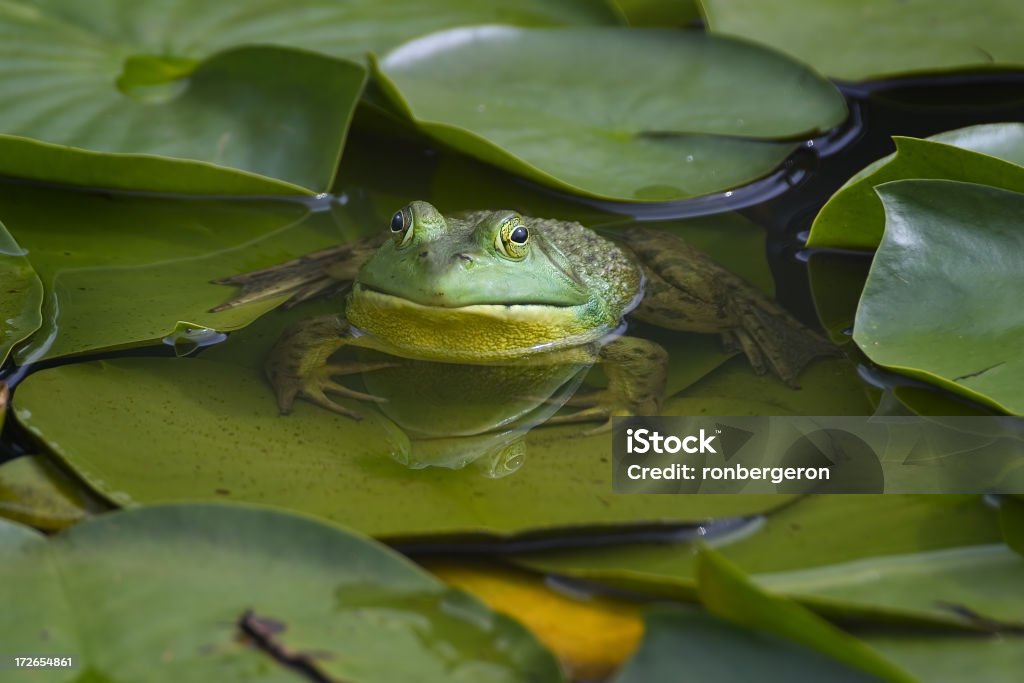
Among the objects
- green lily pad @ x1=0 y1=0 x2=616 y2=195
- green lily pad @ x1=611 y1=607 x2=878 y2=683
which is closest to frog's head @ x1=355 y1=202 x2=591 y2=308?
green lily pad @ x1=0 y1=0 x2=616 y2=195

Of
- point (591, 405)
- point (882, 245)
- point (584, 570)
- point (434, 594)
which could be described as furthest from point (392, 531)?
point (882, 245)

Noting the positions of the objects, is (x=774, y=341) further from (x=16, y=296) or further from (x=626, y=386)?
(x=16, y=296)

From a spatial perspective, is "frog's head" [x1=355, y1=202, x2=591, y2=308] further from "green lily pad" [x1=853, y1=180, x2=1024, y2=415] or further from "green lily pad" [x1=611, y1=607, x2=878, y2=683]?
"green lily pad" [x1=611, y1=607, x2=878, y2=683]

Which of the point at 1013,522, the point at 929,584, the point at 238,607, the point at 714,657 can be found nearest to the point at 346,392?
the point at 238,607

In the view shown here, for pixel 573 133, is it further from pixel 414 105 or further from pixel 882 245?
pixel 882 245

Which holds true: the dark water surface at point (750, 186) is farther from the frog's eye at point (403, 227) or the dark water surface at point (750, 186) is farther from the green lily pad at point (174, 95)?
the frog's eye at point (403, 227)
